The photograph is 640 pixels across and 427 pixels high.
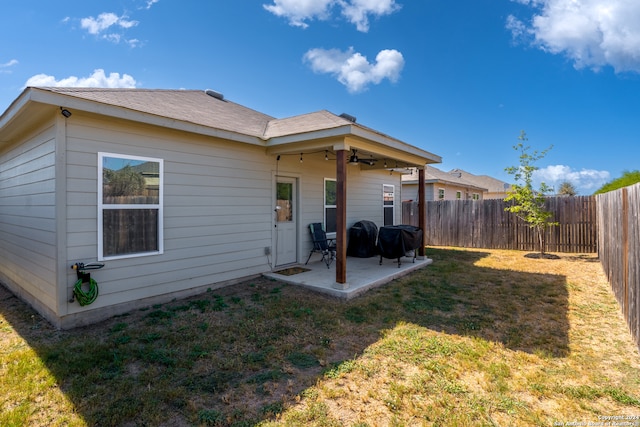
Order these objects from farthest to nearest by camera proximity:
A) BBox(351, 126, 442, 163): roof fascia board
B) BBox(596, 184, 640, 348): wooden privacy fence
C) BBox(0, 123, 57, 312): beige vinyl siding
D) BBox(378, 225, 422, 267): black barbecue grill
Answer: BBox(378, 225, 422, 267): black barbecue grill, BBox(351, 126, 442, 163): roof fascia board, BBox(0, 123, 57, 312): beige vinyl siding, BBox(596, 184, 640, 348): wooden privacy fence

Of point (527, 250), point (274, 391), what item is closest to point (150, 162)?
point (274, 391)

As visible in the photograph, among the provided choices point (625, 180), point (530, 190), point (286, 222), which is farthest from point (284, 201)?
point (625, 180)

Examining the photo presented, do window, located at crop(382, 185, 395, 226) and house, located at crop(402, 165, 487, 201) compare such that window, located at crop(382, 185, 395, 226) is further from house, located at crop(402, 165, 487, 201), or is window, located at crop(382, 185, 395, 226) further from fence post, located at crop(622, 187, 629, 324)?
fence post, located at crop(622, 187, 629, 324)

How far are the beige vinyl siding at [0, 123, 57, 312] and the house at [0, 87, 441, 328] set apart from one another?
28mm

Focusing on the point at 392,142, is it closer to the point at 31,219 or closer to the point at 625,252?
the point at 625,252

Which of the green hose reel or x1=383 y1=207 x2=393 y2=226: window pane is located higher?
x1=383 y1=207 x2=393 y2=226: window pane

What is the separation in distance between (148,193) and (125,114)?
3.60 ft

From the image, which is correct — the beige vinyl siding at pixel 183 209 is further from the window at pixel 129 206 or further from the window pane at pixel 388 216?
the window pane at pixel 388 216

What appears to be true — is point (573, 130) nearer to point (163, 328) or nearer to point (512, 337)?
point (512, 337)

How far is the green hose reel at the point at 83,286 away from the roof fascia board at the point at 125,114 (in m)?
1.89

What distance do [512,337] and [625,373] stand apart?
93 centimetres

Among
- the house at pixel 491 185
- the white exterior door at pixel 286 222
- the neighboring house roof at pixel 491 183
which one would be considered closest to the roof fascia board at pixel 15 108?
the white exterior door at pixel 286 222

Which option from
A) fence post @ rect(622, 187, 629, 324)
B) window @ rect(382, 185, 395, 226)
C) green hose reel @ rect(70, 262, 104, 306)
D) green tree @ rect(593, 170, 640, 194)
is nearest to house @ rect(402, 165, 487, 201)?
window @ rect(382, 185, 395, 226)

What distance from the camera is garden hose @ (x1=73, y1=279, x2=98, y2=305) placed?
140 inches
